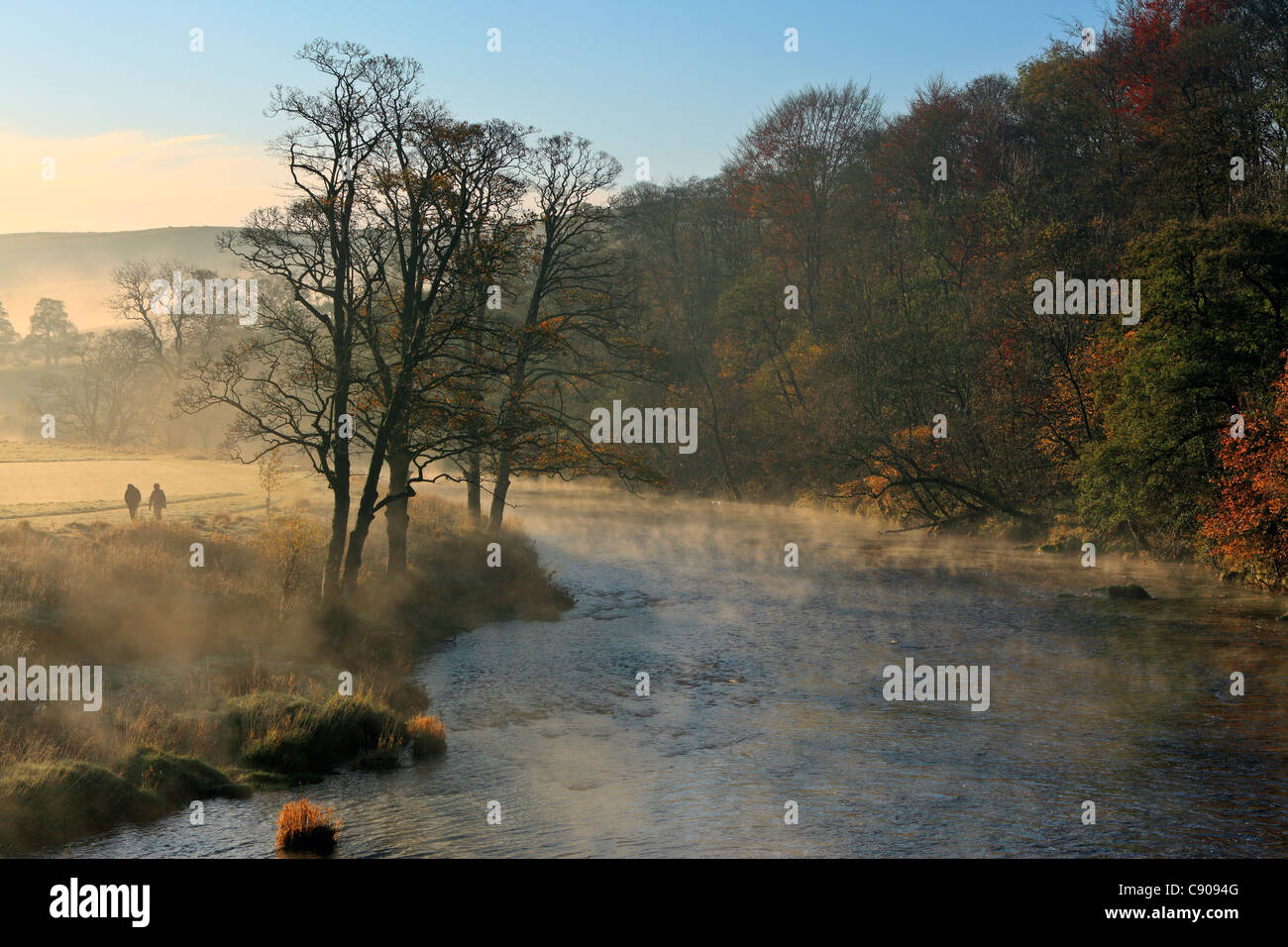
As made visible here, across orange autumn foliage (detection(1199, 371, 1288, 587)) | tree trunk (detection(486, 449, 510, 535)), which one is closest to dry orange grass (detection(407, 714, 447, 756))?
tree trunk (detection(486, 449, 510, 535))

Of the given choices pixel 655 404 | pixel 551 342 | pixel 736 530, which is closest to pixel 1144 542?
pixel 736 530

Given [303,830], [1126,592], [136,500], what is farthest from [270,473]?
[1126,592]

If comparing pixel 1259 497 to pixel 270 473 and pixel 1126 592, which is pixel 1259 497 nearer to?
pixel 1126 592

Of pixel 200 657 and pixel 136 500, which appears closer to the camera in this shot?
pixel 200 657

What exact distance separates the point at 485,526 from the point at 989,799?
91.3ft

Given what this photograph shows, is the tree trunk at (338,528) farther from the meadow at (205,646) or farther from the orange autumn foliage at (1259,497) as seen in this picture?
the orange autumn foliage at (1259,497)

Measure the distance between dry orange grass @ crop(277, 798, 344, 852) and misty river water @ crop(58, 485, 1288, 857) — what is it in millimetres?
283

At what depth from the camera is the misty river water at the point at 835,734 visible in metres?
12.7

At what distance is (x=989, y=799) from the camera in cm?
1419

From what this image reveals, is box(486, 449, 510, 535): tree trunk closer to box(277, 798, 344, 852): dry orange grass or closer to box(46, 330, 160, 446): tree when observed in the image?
box(277, 798, 344, 852): dry orange grass

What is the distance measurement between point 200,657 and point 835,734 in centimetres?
1282

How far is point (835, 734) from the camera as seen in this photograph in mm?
17766

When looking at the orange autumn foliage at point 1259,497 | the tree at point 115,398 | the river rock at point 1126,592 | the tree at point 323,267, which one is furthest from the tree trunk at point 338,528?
the tree at point 115,398
